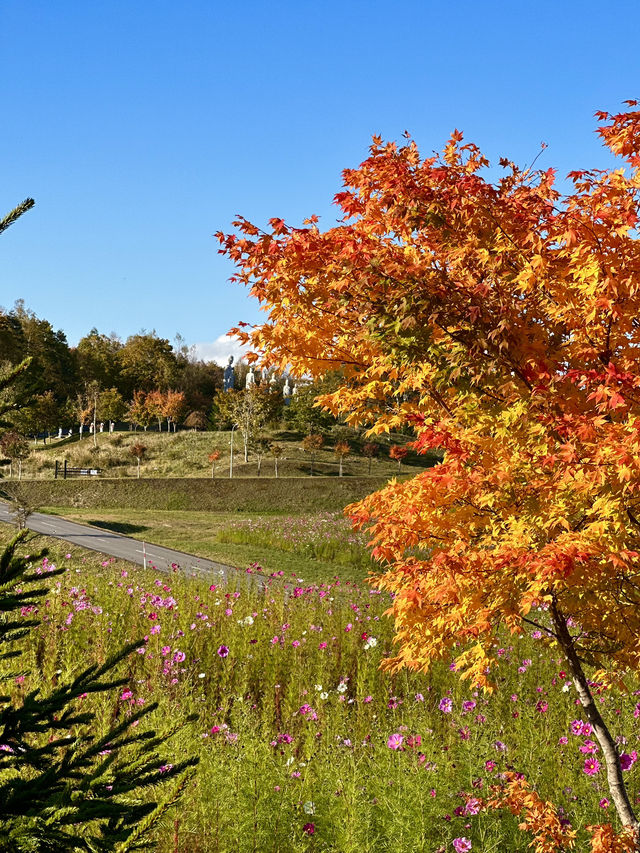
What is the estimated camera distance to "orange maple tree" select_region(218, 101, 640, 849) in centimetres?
395

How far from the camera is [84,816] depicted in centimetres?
220

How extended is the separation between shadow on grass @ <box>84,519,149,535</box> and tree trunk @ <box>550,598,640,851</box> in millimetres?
19385

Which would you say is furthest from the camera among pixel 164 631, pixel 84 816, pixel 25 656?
pixel 164 631

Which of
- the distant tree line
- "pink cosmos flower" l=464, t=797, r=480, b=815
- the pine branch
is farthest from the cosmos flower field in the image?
the distant tree line

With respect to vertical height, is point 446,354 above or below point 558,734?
above

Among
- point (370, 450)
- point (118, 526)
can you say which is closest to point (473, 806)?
point (118, 526)

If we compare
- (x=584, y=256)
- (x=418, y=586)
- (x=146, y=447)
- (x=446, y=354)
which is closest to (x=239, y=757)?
(x=418, y=586)

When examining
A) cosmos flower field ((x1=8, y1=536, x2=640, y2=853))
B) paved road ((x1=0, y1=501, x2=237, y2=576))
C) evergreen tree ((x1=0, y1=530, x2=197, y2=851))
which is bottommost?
paved road ((x1=0, y1=501, x2=237, y2=576))

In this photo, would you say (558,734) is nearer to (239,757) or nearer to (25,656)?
(239,757)

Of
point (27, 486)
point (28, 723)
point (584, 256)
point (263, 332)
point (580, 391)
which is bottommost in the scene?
point (27, 486)

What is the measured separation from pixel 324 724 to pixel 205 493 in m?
Answer: 27.6

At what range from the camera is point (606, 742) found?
4574mm

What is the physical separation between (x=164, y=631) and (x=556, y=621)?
4914mm

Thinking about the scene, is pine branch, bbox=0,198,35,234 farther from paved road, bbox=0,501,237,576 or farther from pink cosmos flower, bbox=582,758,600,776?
paved road, bbox=0,501,237,576
